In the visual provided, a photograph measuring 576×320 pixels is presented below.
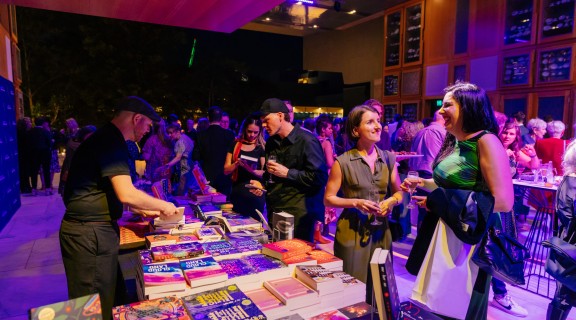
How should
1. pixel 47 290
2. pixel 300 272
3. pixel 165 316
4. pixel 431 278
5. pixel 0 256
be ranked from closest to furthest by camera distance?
1. pixel 165 316
2. pixel 300 272
3. pixel 431 278
4. pixel 47 290
5. pixel 0 256

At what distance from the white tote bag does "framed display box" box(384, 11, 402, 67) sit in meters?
9.82

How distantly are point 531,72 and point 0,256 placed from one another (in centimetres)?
927

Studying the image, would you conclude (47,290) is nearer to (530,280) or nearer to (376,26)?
(530,280)

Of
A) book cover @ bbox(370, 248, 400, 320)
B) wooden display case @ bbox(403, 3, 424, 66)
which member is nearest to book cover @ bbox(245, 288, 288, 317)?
book cover @ bbox(370, 248, 400, 320)

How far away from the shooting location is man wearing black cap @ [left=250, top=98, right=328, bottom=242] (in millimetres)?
2506

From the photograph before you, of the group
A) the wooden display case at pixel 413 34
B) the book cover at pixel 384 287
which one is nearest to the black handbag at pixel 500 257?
the book cover at pixel 384 287

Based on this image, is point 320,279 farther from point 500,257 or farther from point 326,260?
point 500,257

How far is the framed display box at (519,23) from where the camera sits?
7.34 m

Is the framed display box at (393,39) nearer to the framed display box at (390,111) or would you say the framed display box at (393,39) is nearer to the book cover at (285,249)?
the framed display box at (390,111)

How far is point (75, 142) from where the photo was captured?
17.3 feet

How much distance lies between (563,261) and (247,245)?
1658 mm

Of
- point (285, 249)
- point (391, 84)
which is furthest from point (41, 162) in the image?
point (391, 84)

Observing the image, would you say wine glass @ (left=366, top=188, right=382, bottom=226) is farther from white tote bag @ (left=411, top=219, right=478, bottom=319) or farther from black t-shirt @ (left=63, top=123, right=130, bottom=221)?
black t-shirt @ (left=63, top=123, right=130, bottom=221)

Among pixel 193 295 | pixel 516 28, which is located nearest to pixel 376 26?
pixel 516 28
